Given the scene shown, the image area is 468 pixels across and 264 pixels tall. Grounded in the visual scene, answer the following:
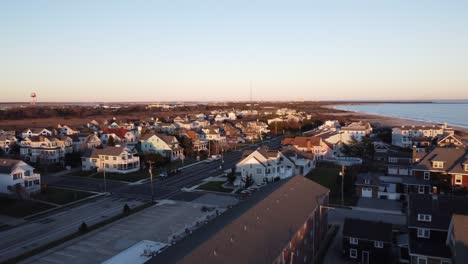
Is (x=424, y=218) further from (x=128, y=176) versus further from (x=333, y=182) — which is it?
(x=128, y=176)

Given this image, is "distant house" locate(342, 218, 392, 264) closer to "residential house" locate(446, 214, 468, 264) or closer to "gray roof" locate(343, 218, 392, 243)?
"gray roof" locate(343, 218, 392, 243)

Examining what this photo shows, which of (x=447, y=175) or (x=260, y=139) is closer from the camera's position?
(x=447, y=175)

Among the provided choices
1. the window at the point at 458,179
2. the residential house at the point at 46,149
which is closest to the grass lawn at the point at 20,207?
the residential house at the point at 46,149

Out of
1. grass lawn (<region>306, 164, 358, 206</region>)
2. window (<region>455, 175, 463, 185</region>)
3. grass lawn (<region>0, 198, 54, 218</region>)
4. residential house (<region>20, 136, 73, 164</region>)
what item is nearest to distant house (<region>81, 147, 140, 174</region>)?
residential house (<region>20, 136, 73, 164</region>)

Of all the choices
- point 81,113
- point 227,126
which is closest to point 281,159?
point 227,126

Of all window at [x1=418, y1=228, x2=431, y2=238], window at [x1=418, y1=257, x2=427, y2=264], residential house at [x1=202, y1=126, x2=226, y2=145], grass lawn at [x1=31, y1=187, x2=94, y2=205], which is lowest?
grass lawn at [x1=31, y1=187, x2=94, y2=205]

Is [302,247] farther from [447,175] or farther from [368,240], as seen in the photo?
[447,175]

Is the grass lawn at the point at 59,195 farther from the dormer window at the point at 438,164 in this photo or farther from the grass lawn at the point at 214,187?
the dormer window at the point at 438,164
